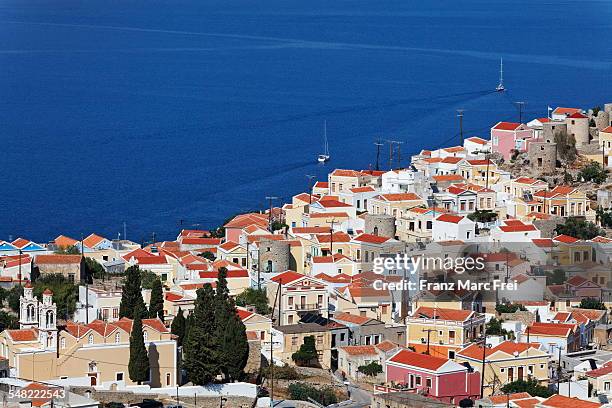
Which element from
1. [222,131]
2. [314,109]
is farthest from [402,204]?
[314,109]

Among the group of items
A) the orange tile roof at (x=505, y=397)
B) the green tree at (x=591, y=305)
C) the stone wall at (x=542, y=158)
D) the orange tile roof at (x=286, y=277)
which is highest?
the stone wall at (x=542, y=158)

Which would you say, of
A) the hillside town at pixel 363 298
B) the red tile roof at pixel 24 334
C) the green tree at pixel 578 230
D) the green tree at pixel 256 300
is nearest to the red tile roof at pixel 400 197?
the hillside town at pixel 363 298

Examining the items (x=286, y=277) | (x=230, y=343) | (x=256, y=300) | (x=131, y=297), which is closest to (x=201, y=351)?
(x=230, y=343)

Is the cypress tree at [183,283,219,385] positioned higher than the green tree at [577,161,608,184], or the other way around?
the green tree at [577,161,608,184]

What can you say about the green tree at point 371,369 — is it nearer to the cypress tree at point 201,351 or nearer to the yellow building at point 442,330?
the yellow building at point 442,330

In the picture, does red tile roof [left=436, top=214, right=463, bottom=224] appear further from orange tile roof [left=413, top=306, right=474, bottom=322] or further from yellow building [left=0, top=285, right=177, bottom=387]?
yellow building [left=0, top=285, right=177, bottom=387]

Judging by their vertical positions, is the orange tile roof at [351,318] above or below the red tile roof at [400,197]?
below

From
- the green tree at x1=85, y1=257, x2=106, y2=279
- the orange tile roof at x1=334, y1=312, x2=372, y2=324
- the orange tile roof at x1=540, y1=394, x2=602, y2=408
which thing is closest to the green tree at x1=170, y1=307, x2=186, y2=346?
the orange tile roof at x1=334, y1=312, x2=372, y2=324
